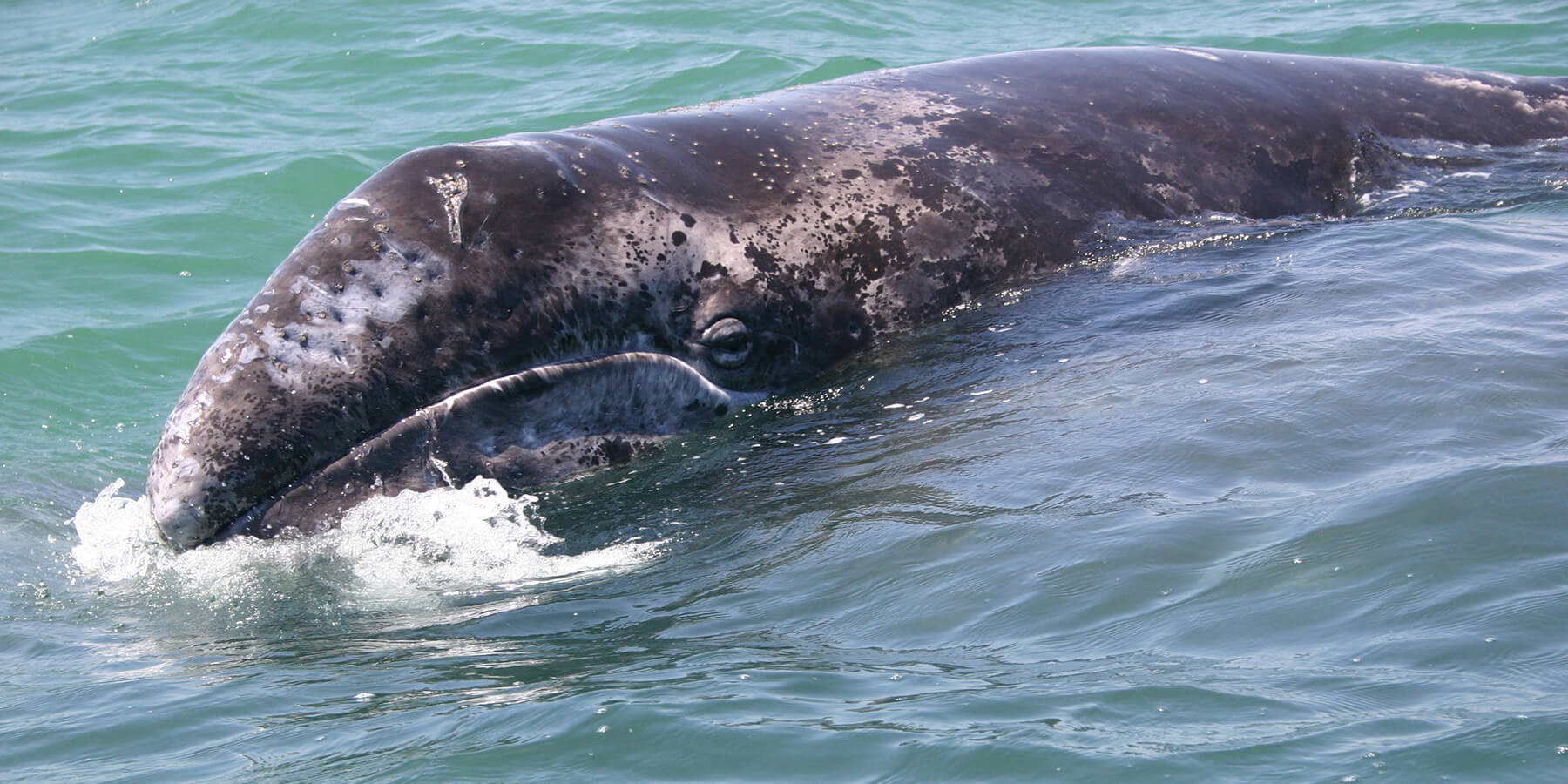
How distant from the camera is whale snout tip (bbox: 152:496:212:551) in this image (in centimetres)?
704

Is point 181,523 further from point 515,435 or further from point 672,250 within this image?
point 672,250

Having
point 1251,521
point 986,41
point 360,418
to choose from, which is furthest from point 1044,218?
point 986,41

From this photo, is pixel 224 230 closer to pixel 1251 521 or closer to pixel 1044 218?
pixel 1044 218

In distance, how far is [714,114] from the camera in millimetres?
9156

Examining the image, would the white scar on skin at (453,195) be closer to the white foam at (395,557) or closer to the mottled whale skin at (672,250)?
the mottled whale skin at (672,250)

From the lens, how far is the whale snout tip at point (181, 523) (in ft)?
23.1

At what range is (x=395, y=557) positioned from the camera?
7.02m

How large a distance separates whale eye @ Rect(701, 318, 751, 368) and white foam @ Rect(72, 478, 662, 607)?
1.36 m

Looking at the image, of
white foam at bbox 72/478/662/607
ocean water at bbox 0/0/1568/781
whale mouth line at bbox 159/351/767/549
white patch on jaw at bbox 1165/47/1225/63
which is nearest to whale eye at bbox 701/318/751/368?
whale mouth line at bbox 159/351/767/549

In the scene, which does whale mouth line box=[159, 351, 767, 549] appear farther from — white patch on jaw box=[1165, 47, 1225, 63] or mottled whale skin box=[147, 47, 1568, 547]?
white patch on jaw box=[1165, 47, 1225, 63]

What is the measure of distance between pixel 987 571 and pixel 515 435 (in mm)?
2637

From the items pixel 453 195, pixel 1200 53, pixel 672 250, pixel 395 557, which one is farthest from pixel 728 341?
pixel 1200 53

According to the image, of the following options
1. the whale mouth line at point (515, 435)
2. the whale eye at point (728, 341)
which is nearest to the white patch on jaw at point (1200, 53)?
the whale eye at point (728, 341)

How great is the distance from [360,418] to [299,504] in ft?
1.55
